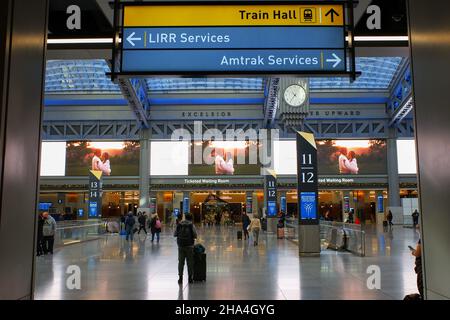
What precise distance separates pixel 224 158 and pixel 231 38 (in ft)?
127

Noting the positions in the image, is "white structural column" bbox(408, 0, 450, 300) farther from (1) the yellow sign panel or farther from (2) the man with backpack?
(2) the man with backpack

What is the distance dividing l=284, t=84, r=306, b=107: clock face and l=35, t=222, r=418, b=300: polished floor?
9699 millimetres

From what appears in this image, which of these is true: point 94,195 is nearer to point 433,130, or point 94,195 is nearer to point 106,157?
point 106,157

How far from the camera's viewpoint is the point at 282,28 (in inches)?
181

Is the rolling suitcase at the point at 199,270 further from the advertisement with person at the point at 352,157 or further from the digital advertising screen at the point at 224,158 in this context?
the advertisement with person at the point at 352,157

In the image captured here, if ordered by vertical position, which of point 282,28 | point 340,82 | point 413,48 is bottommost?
point 413,48

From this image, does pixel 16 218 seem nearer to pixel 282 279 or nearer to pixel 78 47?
pixel 78 47

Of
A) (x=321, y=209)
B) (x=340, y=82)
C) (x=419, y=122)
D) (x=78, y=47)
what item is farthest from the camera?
(x=321, y=209)

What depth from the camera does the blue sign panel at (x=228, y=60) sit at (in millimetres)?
4566

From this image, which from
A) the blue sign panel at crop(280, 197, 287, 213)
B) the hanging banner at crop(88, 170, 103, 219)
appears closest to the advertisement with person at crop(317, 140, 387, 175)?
the blue sign panel at crop(280, 197, 287, 213)

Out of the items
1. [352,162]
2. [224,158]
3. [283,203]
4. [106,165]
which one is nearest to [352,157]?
[352,162]

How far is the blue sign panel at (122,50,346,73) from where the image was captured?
4.57m

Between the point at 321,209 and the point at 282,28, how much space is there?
4572 cm

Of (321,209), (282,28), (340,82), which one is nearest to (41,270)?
(282,28)
